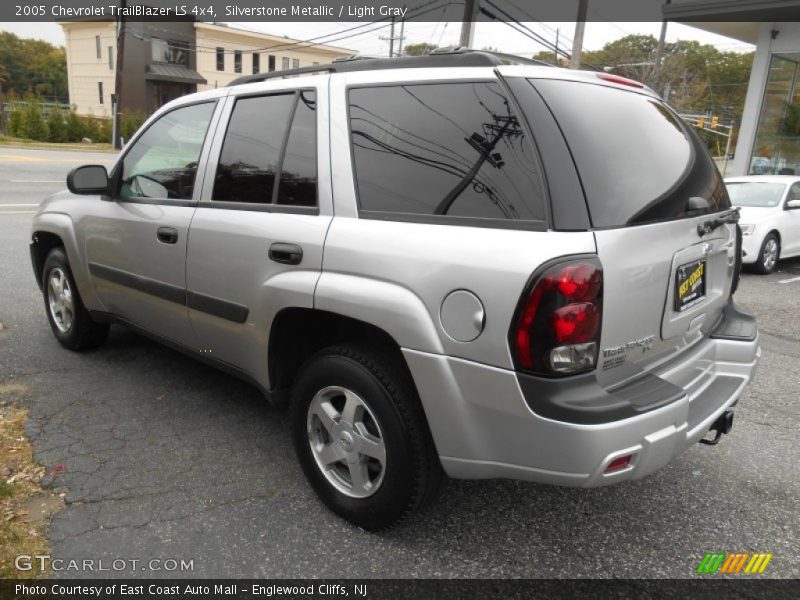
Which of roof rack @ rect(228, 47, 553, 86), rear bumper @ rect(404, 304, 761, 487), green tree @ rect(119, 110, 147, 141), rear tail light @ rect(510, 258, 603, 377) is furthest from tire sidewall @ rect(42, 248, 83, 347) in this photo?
green tree @ rect(119, 110, 147, 141)

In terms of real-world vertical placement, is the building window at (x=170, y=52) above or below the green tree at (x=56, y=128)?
above

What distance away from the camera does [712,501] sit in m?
2.92

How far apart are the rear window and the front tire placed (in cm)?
100

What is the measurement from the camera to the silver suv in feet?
6.66

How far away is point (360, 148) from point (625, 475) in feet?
5.38

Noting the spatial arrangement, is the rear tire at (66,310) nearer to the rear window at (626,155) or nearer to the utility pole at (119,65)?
the rear window at (626,155)

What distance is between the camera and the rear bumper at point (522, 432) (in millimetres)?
1991

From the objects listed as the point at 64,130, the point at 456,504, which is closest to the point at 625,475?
the point at 456,504

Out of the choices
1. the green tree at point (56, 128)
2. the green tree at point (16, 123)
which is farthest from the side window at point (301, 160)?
the green tree at point (16, 123)

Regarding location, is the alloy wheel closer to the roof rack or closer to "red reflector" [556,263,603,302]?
"red reflector" [556,263,603,302]

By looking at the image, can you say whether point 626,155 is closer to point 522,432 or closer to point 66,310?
point 522,432

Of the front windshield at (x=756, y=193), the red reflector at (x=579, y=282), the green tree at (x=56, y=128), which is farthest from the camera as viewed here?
the green tree at (x=56, y=128)

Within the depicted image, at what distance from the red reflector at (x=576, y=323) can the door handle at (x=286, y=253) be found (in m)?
1.17

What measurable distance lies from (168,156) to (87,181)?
66cm
